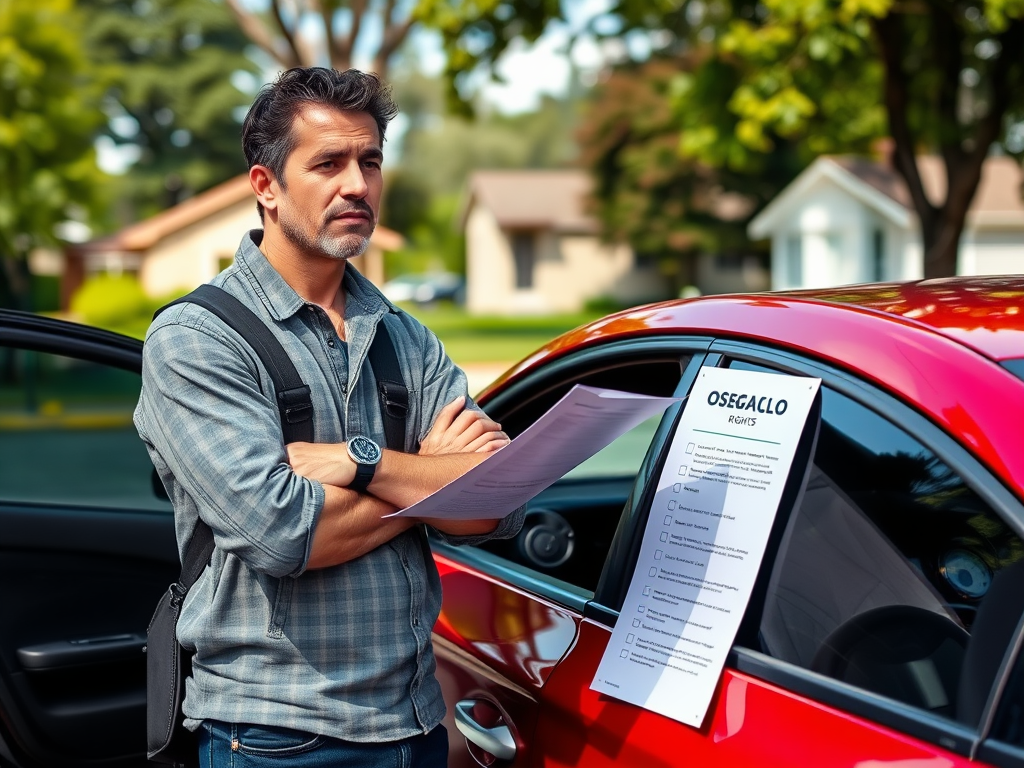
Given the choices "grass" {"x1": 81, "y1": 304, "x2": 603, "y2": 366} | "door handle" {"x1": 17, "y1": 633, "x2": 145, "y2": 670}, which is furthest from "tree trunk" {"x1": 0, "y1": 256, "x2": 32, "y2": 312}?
"door handle" {"x1": 17, "y1": 633, "x2": 145, "y2": 670}

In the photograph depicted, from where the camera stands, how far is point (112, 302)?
1125 inches

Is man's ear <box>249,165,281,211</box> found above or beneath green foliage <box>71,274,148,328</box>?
beneath

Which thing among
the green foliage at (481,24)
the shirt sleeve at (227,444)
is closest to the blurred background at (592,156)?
the green foliage at (481,24)

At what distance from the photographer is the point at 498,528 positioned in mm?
2180

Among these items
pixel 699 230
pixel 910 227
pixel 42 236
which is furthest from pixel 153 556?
pixel 699 230

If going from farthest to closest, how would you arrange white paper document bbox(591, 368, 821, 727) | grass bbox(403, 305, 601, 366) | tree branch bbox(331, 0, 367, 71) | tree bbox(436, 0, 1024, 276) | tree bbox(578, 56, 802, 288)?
tree bbox(578, 56, 802, 288) → grass bbox(403, 305, 601, 366) → tree branch bbox(331, 0, 367, 71) → tree bbox(436, 0, 1024, 276) → white paper document bbox(591, 368, 821, 727)

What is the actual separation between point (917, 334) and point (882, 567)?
36 cm

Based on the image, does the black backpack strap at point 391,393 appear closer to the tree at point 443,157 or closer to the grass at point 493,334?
the grass at point 493,334

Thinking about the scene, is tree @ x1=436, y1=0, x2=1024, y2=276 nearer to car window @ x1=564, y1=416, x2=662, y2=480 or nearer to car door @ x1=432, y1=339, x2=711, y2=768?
car window @ x1=564, y1=416, x2=662, y2=480

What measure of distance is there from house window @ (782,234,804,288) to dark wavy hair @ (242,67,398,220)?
3134 centimetres

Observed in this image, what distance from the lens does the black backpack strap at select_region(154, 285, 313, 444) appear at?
2053mm

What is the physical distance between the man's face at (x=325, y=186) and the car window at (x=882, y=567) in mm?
884

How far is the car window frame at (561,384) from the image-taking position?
84.1 inches

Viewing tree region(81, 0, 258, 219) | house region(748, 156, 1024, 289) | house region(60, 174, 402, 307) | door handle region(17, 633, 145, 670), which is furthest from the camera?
tree region(81, 0, 258, 219)
